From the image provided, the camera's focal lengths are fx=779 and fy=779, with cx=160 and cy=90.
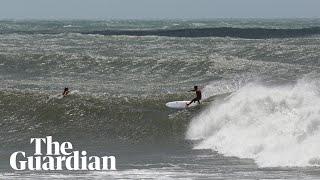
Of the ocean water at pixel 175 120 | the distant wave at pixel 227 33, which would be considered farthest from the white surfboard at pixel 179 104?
the distant wave at pixel 227 33

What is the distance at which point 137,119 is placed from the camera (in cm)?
2588

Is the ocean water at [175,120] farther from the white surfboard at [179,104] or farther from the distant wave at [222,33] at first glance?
the distant wave at [222,33]

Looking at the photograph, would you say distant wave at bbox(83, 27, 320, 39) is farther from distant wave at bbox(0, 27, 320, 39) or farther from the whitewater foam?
the whitewater foam

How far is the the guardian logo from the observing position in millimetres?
18812

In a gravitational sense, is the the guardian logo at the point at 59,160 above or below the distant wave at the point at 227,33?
above

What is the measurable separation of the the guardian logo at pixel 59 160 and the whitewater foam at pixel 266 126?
3330mm

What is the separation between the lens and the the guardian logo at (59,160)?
1881 cm

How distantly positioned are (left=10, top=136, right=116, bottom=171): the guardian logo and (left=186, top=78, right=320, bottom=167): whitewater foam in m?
3.33

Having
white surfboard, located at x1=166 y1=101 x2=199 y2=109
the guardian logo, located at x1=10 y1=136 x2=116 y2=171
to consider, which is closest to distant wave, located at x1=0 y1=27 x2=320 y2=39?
white surfboard, located at x1=166 y1=101 x2=199 y2=109

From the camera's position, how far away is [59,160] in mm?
19406

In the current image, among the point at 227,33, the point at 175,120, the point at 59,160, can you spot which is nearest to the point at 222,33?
the point at 227,33

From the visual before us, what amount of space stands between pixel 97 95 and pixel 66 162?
11422 mm

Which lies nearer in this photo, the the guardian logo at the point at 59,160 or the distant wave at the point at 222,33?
the the guardian logo at the point at 59,160

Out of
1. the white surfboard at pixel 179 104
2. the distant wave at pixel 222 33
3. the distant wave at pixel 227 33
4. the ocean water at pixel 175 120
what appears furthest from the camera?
the distant wave at pixel 222 33
